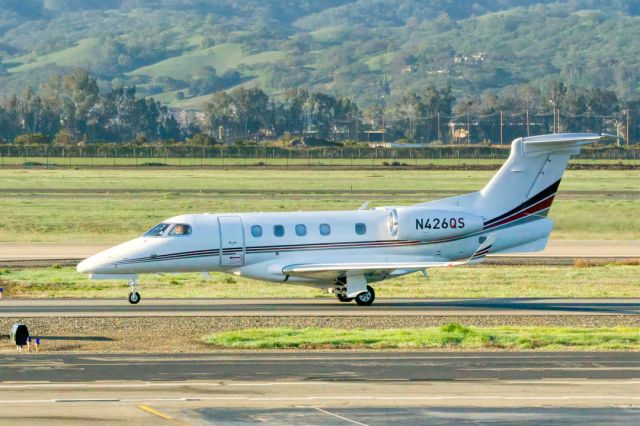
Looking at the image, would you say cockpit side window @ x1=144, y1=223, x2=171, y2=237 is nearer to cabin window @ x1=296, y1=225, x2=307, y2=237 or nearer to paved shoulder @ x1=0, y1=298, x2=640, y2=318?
paved shoulder @ x1=0, y1=298, x2=640, y2=318

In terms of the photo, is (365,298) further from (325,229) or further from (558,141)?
(558,141)

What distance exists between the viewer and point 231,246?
36.1 m

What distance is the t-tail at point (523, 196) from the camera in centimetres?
3772

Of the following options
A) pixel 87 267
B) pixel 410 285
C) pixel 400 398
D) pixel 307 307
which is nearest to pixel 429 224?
pixel 307 307

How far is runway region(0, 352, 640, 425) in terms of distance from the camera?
2008cm

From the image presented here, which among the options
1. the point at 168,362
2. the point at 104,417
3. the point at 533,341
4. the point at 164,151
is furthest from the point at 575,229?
the point at 164,151

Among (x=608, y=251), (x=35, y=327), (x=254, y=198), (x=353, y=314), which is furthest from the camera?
(x=254, y=198)

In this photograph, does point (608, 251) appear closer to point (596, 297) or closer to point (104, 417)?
point (596, 297)

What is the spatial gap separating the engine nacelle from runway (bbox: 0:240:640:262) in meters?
17.4

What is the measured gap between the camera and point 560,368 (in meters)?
25.0

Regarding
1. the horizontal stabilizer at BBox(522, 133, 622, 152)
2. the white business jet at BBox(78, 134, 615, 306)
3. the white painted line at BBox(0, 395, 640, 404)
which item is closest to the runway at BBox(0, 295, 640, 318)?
the white business jet at BBox(78, 134, 615, 306)

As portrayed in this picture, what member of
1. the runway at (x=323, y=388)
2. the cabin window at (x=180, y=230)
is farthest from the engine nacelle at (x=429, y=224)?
the runway at (x=323, y=388)

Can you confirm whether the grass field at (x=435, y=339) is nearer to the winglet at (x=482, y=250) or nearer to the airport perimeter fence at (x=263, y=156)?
the winglet at (x=482, y=250)

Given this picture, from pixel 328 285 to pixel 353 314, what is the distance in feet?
10.4
